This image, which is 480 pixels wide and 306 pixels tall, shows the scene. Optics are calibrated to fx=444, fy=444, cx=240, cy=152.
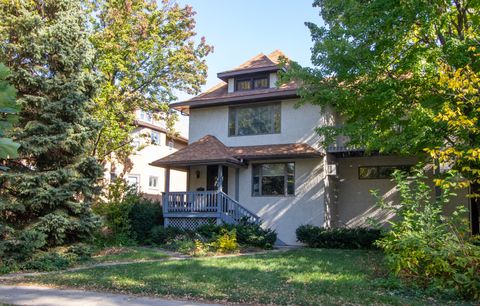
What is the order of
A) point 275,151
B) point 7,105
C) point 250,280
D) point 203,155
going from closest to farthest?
point 7,105, point 250,280, point 275,151, point 203,155

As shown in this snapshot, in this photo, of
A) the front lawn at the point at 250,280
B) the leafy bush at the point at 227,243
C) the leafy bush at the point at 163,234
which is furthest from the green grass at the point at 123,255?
the leafy bush at the point at 163,234

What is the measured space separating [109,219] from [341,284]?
1238cm

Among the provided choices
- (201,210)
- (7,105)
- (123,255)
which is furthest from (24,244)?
(7,105)

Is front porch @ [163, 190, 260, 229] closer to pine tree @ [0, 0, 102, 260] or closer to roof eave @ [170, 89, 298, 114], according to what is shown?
roof eave @ [170, 89, 298, 114]

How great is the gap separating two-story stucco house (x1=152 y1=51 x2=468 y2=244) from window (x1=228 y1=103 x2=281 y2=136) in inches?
1.8

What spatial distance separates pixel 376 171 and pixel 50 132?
1369cm

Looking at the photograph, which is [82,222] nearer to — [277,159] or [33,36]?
[33,36]

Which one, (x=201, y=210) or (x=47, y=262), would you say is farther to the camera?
(x=201, y=210)

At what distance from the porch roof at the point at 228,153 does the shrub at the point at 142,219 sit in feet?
6.82

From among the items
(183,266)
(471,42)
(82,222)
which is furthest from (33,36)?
(471,42)

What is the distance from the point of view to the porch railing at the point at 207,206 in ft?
62.6

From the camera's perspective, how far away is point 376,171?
2003 centimetres

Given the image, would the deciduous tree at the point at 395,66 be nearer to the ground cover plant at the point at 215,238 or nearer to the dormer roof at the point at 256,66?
the ground cover plant at the point at 215,238

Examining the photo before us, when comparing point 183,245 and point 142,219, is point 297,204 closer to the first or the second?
point 183,245
